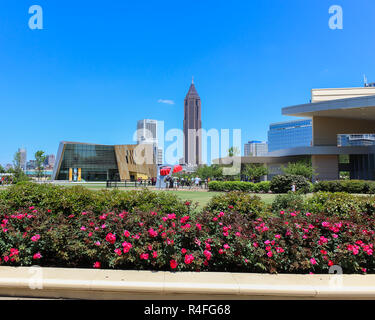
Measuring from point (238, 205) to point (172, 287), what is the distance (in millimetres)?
3010

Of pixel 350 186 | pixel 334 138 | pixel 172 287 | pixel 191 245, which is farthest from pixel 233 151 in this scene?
pixel 172 287

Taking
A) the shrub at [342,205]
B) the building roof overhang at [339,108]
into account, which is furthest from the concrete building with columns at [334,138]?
the shrub at [342,205]

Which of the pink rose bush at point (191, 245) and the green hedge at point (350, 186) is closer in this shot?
the pink rose bush at point (191, 245)

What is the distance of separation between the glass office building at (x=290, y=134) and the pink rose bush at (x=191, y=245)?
567 feet

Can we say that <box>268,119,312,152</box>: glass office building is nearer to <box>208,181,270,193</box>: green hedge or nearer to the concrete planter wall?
<box>208,181,270,193</box>: green hedge

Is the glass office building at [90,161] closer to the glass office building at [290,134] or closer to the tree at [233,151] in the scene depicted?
the tree at [233,151]

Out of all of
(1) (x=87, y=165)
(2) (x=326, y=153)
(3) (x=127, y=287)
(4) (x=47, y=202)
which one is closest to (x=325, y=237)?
(3) (x=127, y=287)

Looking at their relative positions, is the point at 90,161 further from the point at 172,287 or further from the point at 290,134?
the point at 290,134

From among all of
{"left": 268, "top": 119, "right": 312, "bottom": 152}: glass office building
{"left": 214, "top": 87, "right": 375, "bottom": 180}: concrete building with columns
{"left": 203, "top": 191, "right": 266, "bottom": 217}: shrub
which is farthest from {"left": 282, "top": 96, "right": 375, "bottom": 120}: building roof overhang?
{"left": 268, "top": 119, "right": 312, "bottom": 152}: glass office building

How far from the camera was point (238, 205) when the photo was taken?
6.06m

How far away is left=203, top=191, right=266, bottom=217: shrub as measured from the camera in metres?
5.98

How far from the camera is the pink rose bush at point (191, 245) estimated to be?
4.12m

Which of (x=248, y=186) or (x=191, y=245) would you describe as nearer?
(x=191, y=245)

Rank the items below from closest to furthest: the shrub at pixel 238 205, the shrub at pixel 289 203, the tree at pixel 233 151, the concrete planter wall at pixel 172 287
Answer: the concrete planter wall at pixel 172 287 → the shrub at pixel 238 205 → the shrub at pixel 289 203 → the tree at pixel 233 151
